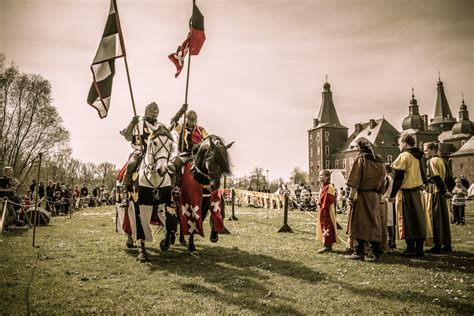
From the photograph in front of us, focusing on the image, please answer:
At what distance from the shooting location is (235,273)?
20.9ft

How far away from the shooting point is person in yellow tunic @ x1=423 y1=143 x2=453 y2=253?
849 cm

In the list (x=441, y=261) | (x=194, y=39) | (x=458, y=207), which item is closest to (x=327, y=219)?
(x=441, y=261)

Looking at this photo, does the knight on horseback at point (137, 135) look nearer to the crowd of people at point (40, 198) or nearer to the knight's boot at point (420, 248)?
the crowd of people at point (40, 198)

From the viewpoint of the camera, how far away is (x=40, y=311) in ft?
14.2

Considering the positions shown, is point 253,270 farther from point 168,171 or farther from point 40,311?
point 40,311

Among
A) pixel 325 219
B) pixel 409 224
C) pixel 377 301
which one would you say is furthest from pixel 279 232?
pixel 377 301

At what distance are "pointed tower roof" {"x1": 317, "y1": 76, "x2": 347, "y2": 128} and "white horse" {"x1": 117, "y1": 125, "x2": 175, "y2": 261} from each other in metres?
87.8

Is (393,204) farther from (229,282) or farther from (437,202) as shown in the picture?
(229,282)

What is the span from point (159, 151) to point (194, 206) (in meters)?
1.53

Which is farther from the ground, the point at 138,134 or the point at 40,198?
the point at 138,134

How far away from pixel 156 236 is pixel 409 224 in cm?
796

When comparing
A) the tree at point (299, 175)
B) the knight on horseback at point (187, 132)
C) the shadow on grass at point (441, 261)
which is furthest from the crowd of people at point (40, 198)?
the tree at point (299, 175)

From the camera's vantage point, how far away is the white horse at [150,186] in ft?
23.8

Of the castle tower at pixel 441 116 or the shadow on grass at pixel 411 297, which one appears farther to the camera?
the castle tower at pixel 441 116
